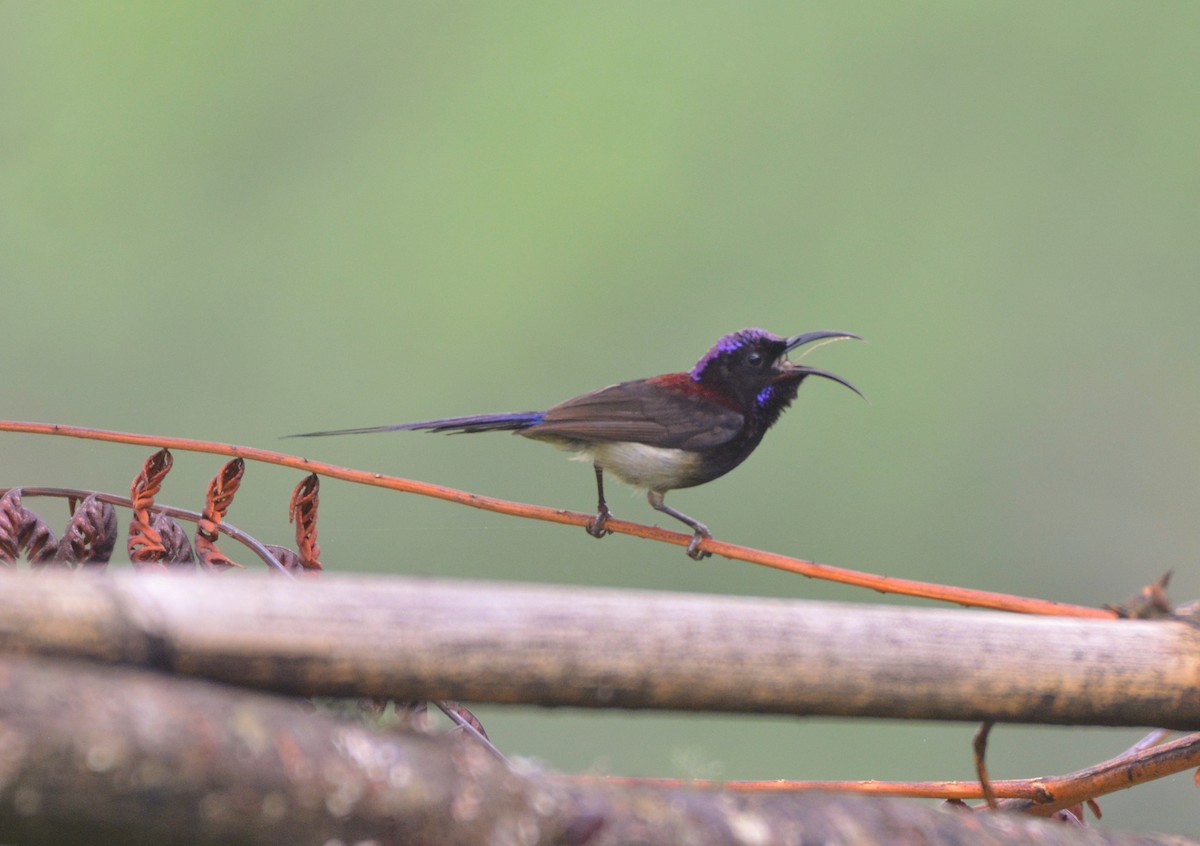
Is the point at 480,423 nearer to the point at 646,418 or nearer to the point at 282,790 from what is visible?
the point at 646,418

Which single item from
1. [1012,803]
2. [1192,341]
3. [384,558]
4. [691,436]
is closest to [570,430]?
[691,436]

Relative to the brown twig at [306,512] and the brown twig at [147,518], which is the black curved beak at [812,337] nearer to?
the brown twig at [306,512]

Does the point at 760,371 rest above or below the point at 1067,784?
above

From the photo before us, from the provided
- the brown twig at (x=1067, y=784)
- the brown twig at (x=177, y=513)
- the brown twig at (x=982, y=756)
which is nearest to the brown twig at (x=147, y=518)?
the brown twig at (x=177, y=513)

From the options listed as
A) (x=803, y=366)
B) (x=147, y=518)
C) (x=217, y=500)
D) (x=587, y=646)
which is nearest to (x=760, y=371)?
(x=803, y=366)

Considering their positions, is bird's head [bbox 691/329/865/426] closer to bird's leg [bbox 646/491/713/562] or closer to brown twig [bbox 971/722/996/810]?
bird's leg [bbox 646/491/713/562]

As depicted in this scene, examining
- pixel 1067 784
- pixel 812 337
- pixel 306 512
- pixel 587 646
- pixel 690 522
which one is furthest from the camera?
pixel 812 337

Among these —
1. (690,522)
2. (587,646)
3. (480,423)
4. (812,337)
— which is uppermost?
(812,337)
